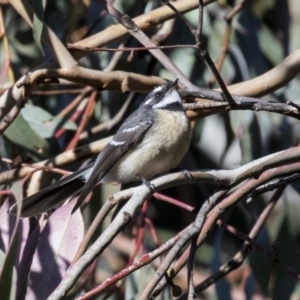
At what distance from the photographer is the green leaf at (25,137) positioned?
2.93 m

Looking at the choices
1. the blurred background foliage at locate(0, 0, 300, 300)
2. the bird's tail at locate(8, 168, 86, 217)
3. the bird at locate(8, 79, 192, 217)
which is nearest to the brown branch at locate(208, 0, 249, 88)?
the blurred background foliage at locate(0, 0, 300, 300)

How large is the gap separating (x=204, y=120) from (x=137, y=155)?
0.93m

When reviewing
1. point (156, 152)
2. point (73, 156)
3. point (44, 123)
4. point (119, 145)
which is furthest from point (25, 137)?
point (156, 152)

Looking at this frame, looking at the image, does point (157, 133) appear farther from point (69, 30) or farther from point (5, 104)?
point (69, 30)

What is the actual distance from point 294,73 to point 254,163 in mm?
640

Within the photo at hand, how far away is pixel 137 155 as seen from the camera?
2637 millimetres

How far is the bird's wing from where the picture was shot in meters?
2.48

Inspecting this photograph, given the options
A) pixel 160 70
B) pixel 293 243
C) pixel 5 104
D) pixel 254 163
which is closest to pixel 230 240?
pixel 293 243

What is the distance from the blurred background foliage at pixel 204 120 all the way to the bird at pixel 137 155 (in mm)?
403

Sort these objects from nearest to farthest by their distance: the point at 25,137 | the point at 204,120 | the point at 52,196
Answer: the point at 52,196
the point at 25,137
the point at 204,120

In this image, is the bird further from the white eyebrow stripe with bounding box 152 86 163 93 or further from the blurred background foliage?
the blurred background foliage

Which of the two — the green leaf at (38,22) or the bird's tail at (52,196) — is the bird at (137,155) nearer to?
the bird's tail at (52,196)

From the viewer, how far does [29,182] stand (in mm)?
2914

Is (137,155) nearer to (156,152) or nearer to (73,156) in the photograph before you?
(156,152)
